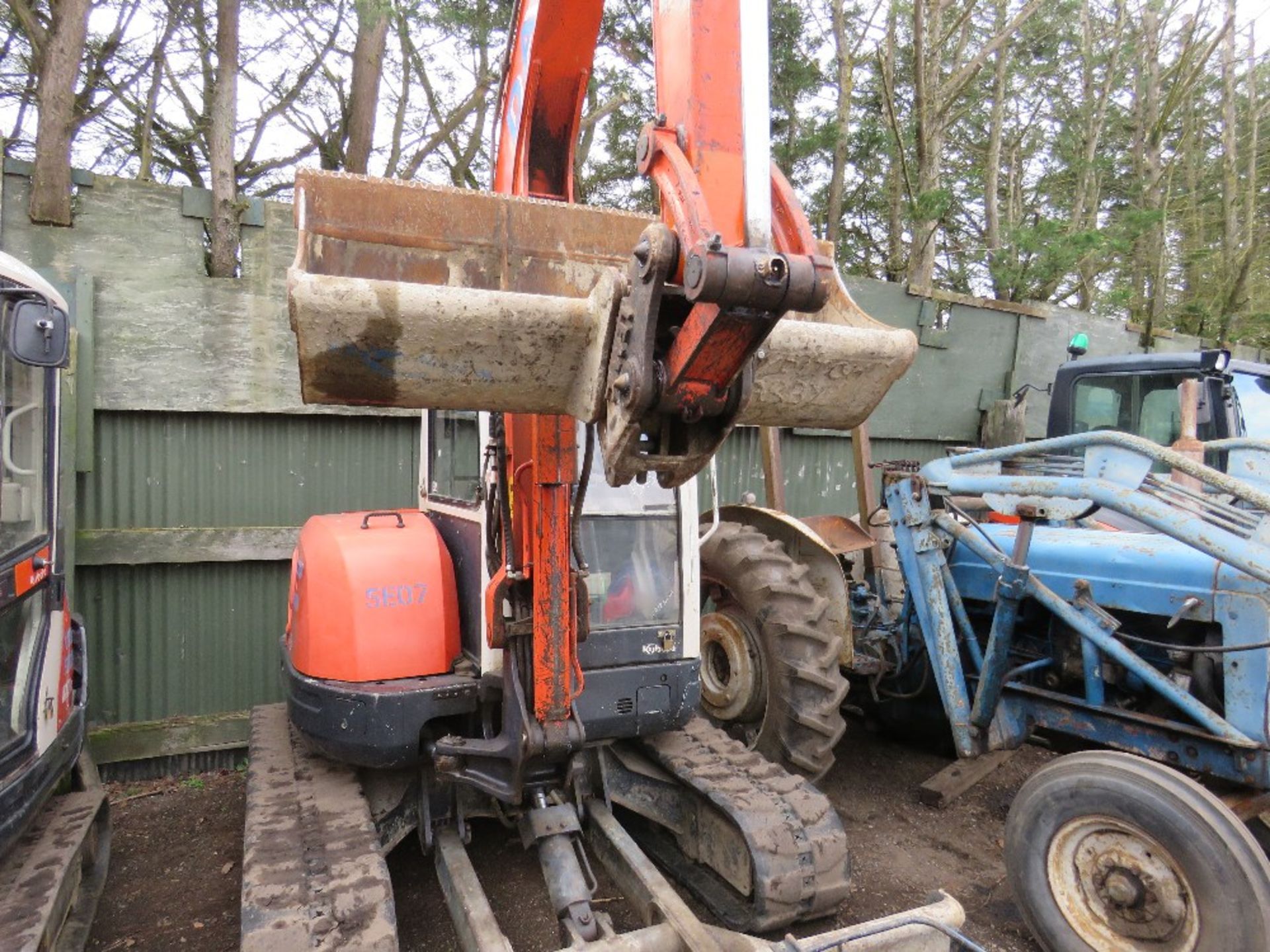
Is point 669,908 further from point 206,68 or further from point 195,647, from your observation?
point 206,68

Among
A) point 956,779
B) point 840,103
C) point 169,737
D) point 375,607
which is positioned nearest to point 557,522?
point 375,607

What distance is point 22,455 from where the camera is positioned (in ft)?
9.64

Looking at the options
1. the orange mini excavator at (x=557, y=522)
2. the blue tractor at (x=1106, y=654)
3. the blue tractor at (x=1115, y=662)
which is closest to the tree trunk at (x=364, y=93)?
the orange mini excavator at (x=557, y=522)

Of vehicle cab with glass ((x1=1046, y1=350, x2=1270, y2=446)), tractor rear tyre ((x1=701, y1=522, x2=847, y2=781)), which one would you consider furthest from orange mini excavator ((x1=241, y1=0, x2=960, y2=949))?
vehicle cab with glass ((x1=1046, y1=350, x2=1270, y2=446))

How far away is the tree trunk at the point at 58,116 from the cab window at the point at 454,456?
235cm

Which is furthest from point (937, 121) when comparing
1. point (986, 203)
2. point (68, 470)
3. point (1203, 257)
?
point (68, 470)

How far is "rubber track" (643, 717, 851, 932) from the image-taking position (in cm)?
287

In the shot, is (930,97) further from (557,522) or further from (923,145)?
(557,522)

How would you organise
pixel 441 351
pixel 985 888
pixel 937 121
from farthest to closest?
pixel 937 121 < pixel 985 888 < pixel 441 351

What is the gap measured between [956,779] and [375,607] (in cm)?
321

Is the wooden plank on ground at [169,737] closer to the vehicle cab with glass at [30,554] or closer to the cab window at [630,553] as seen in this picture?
the vehicle cab with glass at [30,554]

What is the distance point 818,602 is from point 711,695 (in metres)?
0.81

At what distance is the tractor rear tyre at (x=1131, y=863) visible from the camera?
101 inches

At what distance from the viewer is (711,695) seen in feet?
14.6
